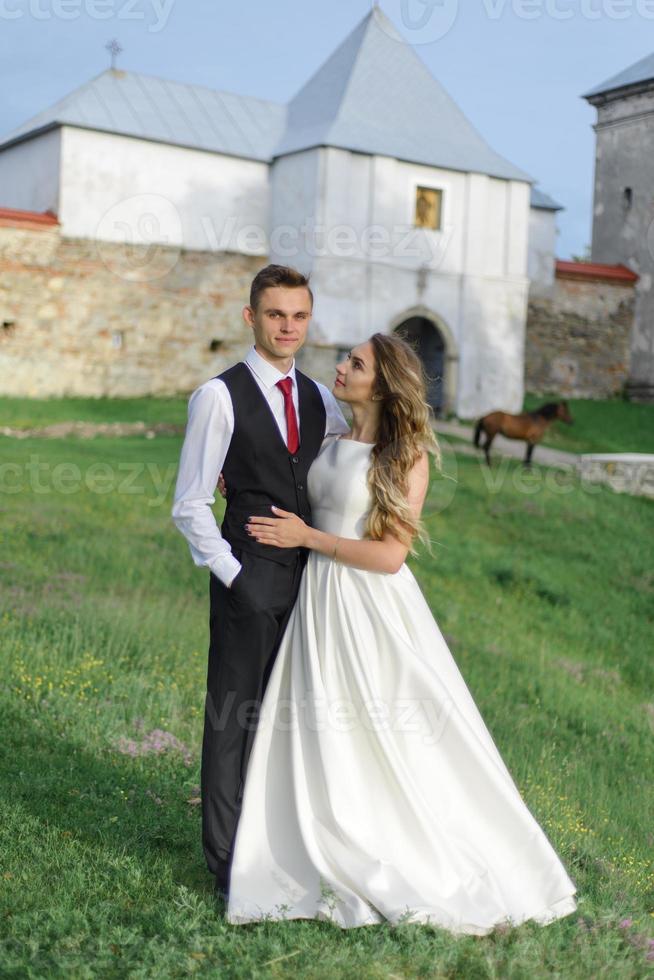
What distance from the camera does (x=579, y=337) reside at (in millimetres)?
30859

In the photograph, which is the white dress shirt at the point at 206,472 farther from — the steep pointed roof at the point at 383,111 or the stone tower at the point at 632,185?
the stone tower at the point at 632,185

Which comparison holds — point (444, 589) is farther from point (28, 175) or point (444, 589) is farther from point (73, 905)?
point (28, 175)

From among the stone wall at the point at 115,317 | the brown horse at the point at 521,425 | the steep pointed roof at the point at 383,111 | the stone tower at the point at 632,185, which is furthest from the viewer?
the stone tower at the point at 632,185

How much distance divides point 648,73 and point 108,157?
15.3 meters

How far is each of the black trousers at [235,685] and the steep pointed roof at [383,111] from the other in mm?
22549

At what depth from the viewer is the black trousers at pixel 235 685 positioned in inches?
163

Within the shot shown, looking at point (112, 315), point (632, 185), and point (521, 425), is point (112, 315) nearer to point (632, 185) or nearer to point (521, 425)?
point (521, 425)

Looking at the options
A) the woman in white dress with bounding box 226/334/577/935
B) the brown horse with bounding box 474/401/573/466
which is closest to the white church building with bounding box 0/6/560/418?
the brown horse with bounding box 474/401/573/466

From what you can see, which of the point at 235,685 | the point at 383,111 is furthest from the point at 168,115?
the point at 235,685

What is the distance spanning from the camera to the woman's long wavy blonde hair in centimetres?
405

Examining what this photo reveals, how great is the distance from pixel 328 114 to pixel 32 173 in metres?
7.19
